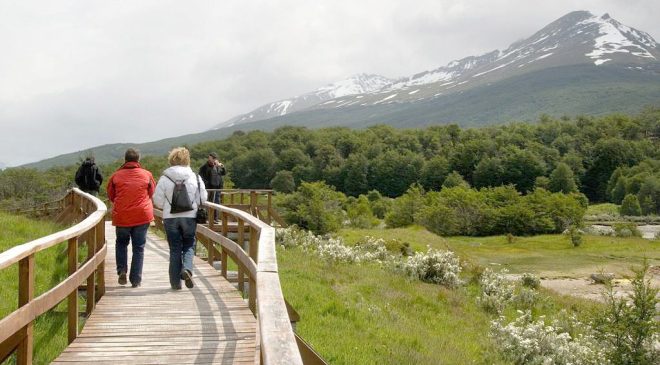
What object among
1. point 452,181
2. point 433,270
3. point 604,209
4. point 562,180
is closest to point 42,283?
point 433,270

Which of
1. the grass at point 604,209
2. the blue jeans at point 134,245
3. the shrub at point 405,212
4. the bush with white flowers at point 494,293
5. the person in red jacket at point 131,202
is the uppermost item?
the person in red jacket at point 131,202

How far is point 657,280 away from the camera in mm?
37125

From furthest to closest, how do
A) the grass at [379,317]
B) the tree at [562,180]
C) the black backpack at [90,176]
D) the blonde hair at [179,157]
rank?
the tree at [562,180]
the black backpack at [90,176]
the blonde hair at [179,157]
the grass at [379,317]

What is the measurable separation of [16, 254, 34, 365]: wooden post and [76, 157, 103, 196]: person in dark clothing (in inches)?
437

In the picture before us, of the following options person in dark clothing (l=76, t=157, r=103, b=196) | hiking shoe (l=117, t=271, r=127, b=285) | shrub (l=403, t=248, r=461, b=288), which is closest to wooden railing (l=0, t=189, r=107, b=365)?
hiking shoe (l=117, t=271, r=127, b=285)

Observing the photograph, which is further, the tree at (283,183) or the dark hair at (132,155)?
the tree at (283,183)

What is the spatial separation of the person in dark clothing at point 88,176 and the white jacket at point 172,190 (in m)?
7.62

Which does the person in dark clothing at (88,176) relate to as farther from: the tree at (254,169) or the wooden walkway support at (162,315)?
the tree at (254,169)

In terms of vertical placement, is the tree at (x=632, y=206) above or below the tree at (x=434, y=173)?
below

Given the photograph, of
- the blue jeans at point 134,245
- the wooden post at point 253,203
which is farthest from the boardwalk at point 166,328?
the wooden post at point 253,203

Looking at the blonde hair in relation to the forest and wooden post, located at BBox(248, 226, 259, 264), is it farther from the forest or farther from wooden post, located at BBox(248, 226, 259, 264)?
the forest

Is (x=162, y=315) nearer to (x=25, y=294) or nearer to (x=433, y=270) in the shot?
(x=25, y=294)

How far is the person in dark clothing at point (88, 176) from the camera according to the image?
1520cm

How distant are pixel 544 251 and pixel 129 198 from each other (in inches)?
2059
